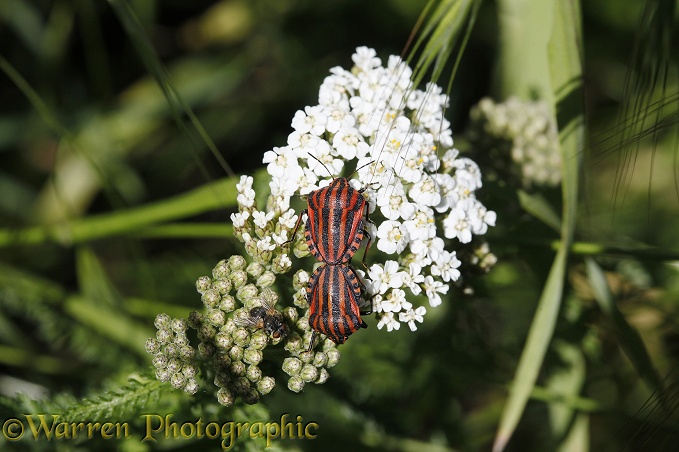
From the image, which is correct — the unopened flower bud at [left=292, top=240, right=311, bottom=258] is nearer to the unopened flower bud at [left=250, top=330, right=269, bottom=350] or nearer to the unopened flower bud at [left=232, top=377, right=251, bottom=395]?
the unopened flower bud at [left=250, top=330, right=269, bottom=350]

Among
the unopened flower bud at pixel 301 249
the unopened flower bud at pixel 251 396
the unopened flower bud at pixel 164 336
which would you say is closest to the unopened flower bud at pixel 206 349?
the unopened flower bud at pixel 164 336

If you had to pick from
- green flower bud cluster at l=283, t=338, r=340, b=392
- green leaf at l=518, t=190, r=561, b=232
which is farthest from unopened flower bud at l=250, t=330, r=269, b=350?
green leaf at l=518, t=190, r=561, b=232

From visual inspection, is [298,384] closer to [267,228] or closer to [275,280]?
[275,280]

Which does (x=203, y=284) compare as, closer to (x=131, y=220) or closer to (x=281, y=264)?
(x=281, y=264)

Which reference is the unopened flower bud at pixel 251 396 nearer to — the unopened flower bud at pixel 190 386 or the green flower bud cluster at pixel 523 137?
the unopened flower bud at pixel 190 386

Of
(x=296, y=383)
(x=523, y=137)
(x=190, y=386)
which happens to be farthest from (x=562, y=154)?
(x=190, y=386)

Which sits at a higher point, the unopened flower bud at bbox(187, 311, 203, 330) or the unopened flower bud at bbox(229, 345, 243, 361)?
the unopened flower bud at bbox(187, 311, 203, 330)

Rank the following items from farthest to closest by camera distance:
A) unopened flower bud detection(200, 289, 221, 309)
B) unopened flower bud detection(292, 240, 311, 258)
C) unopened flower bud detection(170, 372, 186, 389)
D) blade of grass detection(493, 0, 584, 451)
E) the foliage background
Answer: the foliage background < blade of grass detection(493, 0, 584, 451) < unopened flower bud detection(292, 240, 311, 258) < unopened flower bud detection(200, 289, 221, 309) < unopened flower bud detection(170, 372, 186, 389)
